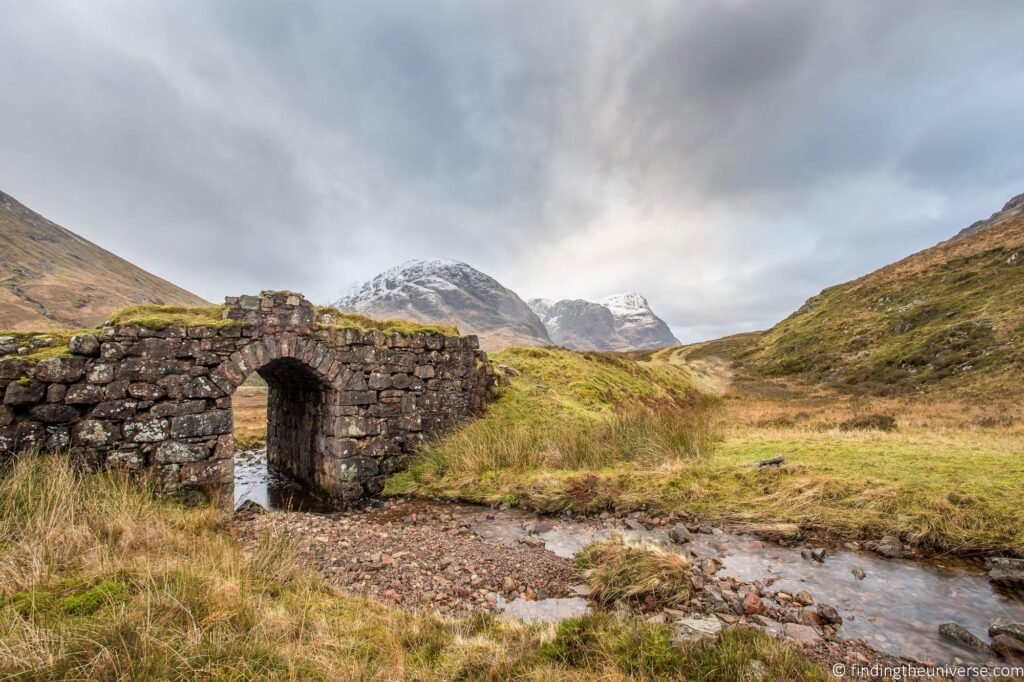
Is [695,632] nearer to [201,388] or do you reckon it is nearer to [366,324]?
[201,388]

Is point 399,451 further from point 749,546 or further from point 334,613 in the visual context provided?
point 749,546

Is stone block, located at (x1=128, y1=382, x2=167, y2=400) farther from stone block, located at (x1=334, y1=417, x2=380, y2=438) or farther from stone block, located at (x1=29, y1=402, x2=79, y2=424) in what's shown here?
stone block, located at (x1=334, y1=417, x2=380, y2=438)

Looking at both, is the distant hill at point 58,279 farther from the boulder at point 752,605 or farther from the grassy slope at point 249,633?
the boulder at point 752,605

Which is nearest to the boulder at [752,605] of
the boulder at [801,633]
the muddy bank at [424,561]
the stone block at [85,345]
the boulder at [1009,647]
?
the boulder at [801,633]

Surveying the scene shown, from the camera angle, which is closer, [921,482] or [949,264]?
[921,482]

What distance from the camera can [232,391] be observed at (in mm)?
8883

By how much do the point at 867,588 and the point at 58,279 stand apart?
425 ft

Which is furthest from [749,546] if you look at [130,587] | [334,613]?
[130,587]

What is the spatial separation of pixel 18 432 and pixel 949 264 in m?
59.8

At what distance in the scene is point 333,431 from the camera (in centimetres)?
1009

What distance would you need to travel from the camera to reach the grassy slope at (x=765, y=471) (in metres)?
5.75

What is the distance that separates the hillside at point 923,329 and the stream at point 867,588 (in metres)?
18.8

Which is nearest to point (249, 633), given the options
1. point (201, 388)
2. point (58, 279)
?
point (201, 388)

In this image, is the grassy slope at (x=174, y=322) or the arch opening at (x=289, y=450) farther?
the arch opening at (x=289, y=450)
